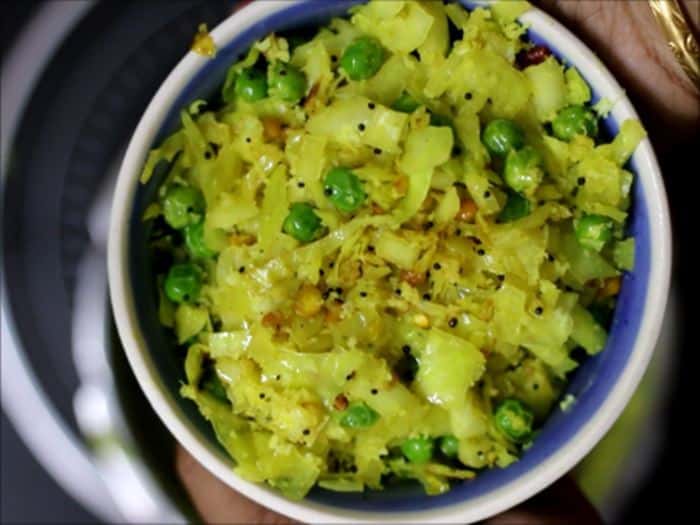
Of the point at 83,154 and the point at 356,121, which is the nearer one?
the point at 356,121

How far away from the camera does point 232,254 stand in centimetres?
135

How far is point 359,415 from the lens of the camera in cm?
130

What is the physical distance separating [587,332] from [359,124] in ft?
1.47

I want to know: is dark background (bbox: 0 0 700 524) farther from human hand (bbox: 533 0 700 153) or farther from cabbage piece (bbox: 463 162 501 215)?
cabbage piece (bbox: 463 162 501 215)

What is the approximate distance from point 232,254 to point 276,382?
19 centimetres

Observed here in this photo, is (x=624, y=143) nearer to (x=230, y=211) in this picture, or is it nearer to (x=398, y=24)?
(x=398, y=24)

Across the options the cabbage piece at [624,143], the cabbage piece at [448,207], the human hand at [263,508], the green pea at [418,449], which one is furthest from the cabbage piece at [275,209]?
the human hand at [263,508]

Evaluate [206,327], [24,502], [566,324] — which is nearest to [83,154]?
[206,327]

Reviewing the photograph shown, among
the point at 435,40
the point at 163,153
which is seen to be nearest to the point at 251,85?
the point at 163,153

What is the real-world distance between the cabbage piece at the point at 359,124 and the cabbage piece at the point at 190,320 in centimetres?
32

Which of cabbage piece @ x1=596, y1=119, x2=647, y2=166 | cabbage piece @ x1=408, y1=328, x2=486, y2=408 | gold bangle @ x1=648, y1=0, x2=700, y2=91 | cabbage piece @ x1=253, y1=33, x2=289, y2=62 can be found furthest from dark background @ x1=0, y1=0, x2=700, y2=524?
cabbage piece @ x1=253, y1=33, x2=289, y2=62

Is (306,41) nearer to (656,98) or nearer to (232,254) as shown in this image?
(232,254)

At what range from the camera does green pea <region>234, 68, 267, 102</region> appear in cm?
133

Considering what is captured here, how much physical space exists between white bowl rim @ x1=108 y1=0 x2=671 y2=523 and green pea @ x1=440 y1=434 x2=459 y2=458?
0.08 meters
